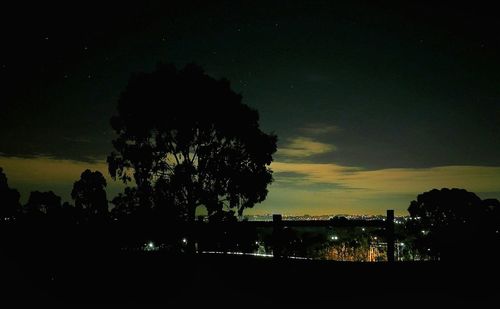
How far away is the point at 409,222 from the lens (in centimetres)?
1572

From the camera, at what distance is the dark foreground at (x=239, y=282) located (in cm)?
901

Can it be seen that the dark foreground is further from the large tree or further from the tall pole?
the large tree

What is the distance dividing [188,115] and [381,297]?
49.1ft

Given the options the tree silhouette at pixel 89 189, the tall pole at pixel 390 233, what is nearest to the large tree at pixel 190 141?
the tree silhouette at pixel 89 189

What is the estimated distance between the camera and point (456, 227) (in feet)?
49.7

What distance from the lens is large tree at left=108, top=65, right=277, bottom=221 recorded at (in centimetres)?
2208

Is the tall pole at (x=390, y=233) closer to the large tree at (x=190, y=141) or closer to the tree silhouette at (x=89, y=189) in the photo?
the large tree at (x=190, y=141)

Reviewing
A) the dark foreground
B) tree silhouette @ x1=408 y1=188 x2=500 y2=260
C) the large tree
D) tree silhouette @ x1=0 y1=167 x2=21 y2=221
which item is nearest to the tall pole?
the dark foreground

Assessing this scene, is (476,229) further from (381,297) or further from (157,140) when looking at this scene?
(157,140)

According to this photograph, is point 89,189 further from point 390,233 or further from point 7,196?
point 390,233

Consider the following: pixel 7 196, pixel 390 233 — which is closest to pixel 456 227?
pixel 390 233

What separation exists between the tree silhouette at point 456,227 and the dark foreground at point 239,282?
10.0ft

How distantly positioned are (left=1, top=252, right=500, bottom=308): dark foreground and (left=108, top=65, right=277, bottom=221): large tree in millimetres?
9105

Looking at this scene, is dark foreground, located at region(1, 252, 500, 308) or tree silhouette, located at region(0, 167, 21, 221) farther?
tree silhouette, located at region(0, 167, 21, 221)
